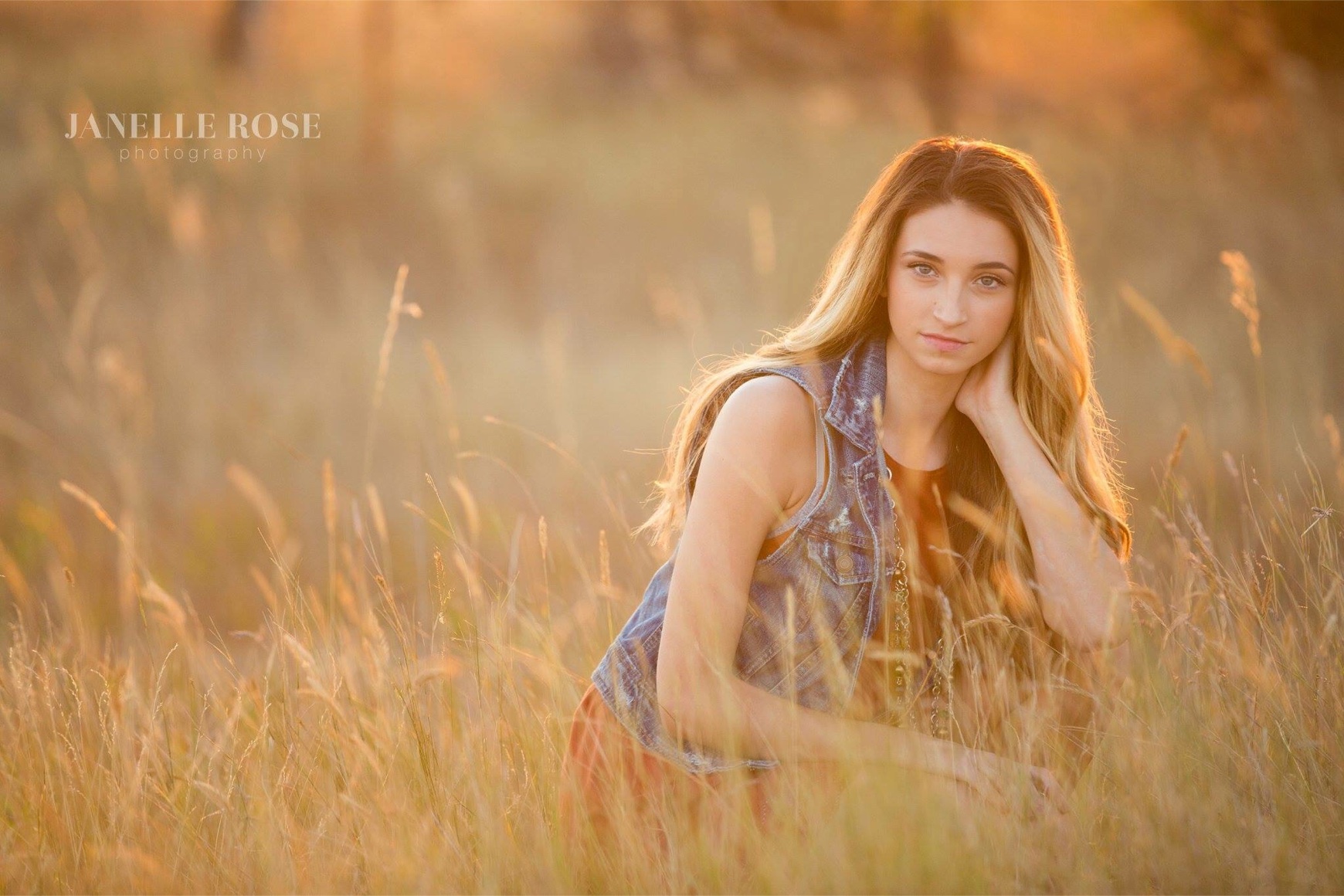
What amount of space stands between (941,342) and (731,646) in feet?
2.52

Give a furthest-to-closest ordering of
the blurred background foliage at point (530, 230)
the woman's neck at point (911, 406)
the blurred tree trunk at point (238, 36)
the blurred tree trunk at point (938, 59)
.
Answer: the blurred tree trunk at point (238, 36) < the blurred tree trunk at point (938, 59) < the blurred background foliage at point (530, 230) < the woman's neck at point (911, 406)

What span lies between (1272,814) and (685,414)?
131cm

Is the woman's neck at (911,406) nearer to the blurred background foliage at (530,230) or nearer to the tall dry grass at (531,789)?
the tall dry grass at (531,789)

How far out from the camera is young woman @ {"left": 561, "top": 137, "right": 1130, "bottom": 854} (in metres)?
1.92

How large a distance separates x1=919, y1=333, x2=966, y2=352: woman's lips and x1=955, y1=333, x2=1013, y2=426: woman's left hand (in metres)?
0.23

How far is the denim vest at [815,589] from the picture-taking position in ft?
6.80

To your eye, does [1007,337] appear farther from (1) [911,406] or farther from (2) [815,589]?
(2) [815,589]

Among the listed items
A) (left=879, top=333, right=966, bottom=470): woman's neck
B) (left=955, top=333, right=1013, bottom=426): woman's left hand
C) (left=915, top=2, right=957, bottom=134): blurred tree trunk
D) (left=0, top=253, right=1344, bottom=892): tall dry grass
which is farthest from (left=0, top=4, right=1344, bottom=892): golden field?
(left=879, top=333, right=966, bottom=470): woman's neck

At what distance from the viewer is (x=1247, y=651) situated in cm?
199

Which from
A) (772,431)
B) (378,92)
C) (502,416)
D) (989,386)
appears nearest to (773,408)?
(772,431)

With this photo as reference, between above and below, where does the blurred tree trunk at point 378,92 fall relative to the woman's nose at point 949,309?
above

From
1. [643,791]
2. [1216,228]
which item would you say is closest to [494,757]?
[643,791]

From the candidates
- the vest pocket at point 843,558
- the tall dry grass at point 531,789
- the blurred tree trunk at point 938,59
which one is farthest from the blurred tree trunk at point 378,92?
the vest pocket at point 843,558

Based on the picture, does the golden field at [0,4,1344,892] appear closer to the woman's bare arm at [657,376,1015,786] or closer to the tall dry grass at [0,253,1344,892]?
the tall dry grass at [0,253,1344,892]
